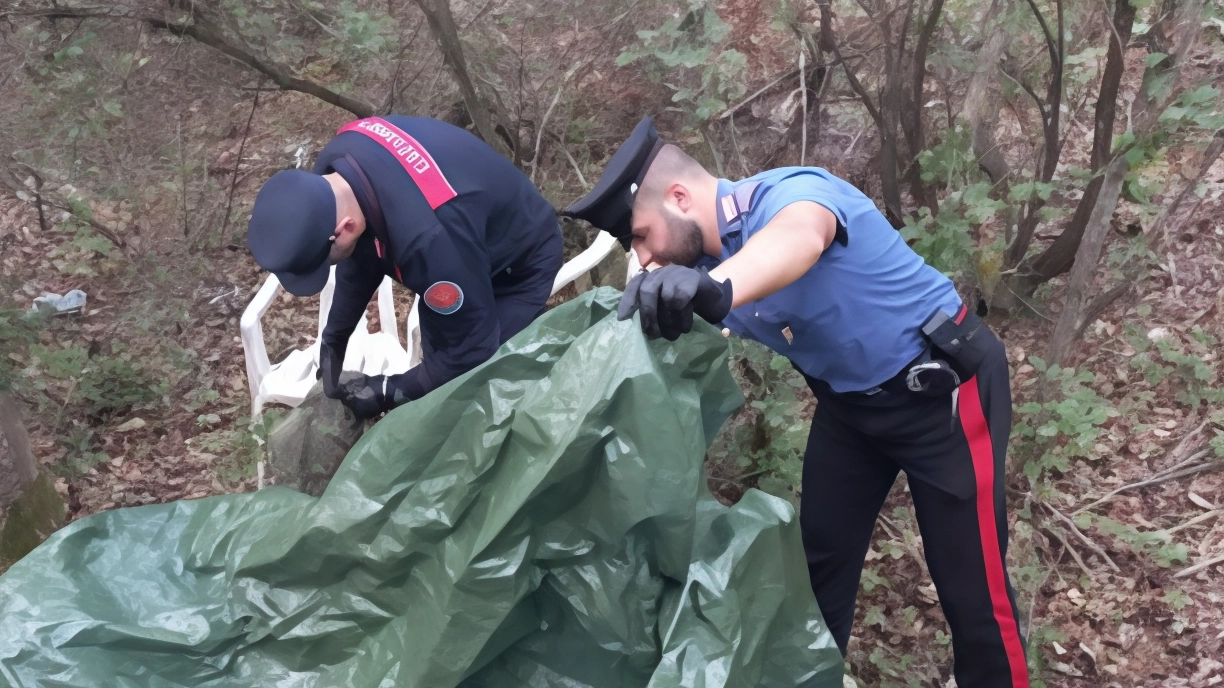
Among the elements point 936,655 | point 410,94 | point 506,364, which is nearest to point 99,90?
point 410,94

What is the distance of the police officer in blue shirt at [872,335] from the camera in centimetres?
159

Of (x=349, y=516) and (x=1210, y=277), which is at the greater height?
(x=349, y=516)

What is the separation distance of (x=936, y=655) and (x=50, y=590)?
224 cm

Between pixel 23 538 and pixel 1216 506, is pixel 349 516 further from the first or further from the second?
pixel 1216 506

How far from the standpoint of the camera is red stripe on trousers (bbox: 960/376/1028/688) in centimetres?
180

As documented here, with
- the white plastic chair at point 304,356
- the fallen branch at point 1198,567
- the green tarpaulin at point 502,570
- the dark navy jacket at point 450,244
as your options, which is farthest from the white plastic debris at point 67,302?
the fallen branch at point 1198,567

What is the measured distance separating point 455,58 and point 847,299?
2432 millimetres

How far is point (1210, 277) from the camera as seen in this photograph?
352cm

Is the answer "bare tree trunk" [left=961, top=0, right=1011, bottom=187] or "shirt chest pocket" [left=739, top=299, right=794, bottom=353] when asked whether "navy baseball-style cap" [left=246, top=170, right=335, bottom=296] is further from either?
"bare tree trunk" [left=961, top=0, right=1011, bottom=187]

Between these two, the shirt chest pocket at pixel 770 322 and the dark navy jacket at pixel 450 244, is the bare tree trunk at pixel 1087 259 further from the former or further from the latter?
the dark navy jacket at pixel 450 244

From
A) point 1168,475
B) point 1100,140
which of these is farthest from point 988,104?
point 1168,475


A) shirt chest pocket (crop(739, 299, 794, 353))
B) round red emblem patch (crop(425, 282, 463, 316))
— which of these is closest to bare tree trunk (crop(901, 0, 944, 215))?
shirt chest pocket (crop(739, 299, 794, 353))

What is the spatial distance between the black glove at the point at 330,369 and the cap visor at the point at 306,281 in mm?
425

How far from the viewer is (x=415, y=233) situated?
204 cm
